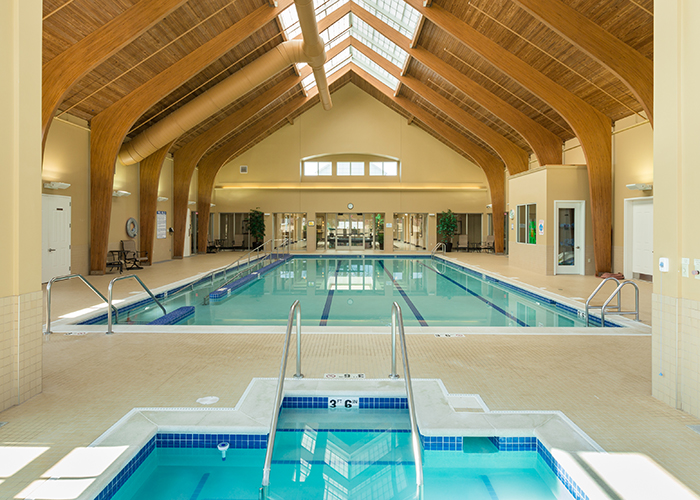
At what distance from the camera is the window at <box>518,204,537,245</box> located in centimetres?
1248

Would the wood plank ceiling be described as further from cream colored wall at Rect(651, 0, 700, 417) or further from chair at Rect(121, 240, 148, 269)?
cream colored wall at Rect(651, 0, 700, 417)

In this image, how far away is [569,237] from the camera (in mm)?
11852

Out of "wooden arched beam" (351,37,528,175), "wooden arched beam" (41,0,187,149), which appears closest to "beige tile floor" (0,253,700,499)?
"wooden arched beam" (41,0,187,149)

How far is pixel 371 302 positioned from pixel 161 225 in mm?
10197

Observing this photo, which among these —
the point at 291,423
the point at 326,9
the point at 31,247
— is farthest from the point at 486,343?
the point at 326,9

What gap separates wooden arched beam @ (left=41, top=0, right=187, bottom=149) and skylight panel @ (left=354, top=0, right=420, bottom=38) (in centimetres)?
590

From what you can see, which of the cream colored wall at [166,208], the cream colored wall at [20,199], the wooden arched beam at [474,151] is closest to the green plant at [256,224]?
the cream colored wall at [166,208]

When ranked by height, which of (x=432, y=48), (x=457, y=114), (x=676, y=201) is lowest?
(x=676, y=201)

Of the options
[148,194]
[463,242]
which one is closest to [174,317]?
[148,194]

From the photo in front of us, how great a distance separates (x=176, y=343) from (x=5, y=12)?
330cm

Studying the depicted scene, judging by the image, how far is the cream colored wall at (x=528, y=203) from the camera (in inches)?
467

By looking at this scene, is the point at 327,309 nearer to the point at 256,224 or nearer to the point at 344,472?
the point at 344,472

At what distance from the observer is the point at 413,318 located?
7320 millimetres

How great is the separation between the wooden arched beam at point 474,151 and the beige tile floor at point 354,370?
14235 millimetres
